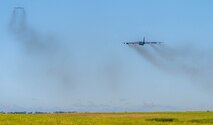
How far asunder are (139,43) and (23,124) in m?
28.9

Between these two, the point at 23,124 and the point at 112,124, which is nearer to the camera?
the point at 23,124

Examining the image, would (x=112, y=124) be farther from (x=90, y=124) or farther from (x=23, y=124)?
(x=23, y=124)

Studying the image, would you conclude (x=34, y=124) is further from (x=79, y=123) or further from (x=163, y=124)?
(x=163, y=124)

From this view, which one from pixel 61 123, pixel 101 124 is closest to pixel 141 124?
pixel 101 124

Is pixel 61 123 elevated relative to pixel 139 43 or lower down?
lower down

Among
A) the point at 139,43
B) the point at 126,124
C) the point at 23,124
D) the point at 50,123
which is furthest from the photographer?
the point at 139,43

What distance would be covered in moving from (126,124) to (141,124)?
77.4 inches

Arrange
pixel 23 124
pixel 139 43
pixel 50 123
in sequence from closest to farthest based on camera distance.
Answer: pixel 23 124
pixel 50 123
pixel 139 43

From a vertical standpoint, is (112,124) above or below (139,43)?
below

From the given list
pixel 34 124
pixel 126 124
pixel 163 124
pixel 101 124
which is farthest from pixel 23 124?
pixel 163 124

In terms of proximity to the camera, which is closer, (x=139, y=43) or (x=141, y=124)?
(x=141, y=124)

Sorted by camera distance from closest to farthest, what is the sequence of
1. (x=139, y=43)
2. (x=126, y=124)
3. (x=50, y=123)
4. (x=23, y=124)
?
1. (x=23, y=124)
2. (x=50, y=123)
3. (x=126, y=124)
4. (x=139, y=43)

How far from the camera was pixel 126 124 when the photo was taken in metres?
57.5

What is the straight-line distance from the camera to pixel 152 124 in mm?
57781
